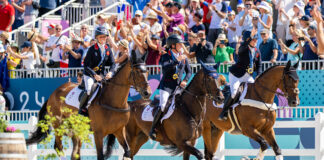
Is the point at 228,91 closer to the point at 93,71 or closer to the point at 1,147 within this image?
the point at 93,71

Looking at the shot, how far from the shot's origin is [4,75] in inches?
763

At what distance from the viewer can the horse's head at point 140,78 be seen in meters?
13.8

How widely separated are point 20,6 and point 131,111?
8.81 meters

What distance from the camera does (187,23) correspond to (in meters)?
20.2

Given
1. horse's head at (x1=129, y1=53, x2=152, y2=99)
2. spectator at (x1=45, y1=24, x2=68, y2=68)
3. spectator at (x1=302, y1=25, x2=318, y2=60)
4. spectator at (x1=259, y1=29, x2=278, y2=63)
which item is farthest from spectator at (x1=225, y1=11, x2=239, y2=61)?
horse's head at (x1=129, y1=53, x2=152, y2=99)

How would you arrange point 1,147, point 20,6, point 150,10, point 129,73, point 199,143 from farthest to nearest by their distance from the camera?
point 20,6 < point 150,10 < point 199,143 < point 129,73 < point 1,147

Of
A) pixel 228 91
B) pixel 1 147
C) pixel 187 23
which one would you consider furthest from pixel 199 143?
pixel 1 147

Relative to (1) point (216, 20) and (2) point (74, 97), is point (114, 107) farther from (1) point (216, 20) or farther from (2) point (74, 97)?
(1) point (216, 20)

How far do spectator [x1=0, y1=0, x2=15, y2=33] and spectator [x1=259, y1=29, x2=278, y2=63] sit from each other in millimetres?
8344


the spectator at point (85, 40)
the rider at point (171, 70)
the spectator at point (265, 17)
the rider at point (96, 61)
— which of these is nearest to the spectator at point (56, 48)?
the spectator at point (85, 40)

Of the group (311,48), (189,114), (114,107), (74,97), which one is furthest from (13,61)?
(311,48)

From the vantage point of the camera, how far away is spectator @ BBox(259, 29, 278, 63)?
17297 mm

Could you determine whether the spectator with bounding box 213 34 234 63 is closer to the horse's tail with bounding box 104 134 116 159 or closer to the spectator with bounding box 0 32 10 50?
the horse's tail with bounding box 104 134 116 159

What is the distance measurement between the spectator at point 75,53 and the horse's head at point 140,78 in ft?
17.3
